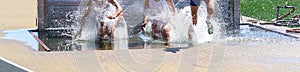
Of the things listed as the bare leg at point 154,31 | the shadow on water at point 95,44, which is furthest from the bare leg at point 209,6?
the shadow on water at point 95,44

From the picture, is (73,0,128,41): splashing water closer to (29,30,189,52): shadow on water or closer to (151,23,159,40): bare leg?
(29,30,189,52): shadow on water

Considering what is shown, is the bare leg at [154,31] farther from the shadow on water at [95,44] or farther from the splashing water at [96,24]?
the splashing water at [96,24]

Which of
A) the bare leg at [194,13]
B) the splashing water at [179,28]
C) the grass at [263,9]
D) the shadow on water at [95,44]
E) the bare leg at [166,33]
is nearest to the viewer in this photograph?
the shadow on water at [95,44]

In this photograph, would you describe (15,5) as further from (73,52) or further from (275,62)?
(275,62)

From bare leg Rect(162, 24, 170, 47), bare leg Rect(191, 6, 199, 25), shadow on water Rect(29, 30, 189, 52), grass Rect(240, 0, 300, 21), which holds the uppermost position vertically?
grass Rect(240, 0, 300, 21)

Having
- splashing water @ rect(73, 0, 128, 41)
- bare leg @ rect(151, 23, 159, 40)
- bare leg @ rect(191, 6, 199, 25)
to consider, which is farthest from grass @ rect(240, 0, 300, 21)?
splashing water @ rect(73, 0, 128, 41)

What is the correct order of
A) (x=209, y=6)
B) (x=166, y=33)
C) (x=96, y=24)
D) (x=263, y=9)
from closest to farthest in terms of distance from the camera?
1. (x=166, y=33)
2. (x=209, y=6)
3. (x=96, y=24)
4. (x=263, y=9)

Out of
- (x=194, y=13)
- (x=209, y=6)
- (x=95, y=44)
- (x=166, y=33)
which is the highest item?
(x=209, y=6)

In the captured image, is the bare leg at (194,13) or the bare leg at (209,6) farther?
the bare leg at (194,13)

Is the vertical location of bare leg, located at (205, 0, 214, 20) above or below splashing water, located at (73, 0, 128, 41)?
above

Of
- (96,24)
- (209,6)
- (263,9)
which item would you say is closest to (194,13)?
(209,6)

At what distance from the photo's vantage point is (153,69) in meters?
6.90

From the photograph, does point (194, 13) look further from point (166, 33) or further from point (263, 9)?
point (263, 9)

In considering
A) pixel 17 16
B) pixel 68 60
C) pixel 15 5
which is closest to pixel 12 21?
pixel 17 16
